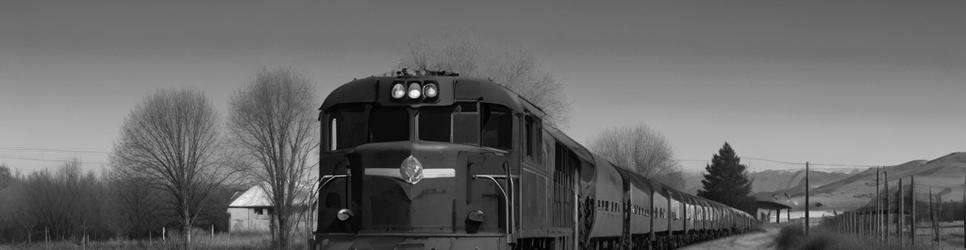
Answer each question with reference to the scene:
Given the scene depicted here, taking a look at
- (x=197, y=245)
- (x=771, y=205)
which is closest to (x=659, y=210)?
(x=197, y=245)

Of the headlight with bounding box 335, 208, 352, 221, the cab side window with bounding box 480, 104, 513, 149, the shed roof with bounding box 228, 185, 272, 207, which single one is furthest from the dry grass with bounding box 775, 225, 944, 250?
the shed roof with bounding box 228, 185, 272, 207

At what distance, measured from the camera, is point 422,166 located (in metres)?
13.7

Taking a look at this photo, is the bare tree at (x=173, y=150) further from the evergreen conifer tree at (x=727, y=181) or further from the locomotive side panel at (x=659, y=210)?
the evergreen conifer tree at (x=727, y=181)

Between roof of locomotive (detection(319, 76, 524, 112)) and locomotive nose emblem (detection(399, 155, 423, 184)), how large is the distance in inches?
31.7

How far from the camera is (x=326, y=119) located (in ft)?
47.0

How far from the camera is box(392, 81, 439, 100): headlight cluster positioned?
13.8 metres

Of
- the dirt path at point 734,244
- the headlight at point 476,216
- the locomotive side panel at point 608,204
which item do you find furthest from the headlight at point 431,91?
the dirt path at point 734,244

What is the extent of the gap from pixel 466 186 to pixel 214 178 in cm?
4195

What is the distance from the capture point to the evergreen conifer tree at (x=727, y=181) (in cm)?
14225

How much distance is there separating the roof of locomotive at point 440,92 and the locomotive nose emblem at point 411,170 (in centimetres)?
80

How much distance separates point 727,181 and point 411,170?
13402cm

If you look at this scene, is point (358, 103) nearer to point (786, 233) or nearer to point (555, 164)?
point (555, 164)

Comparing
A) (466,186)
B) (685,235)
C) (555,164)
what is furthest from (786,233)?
(466,186)

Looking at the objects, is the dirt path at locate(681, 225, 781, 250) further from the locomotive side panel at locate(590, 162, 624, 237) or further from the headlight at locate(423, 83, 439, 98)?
the headlight at locate(423, 83, 439, 98)
